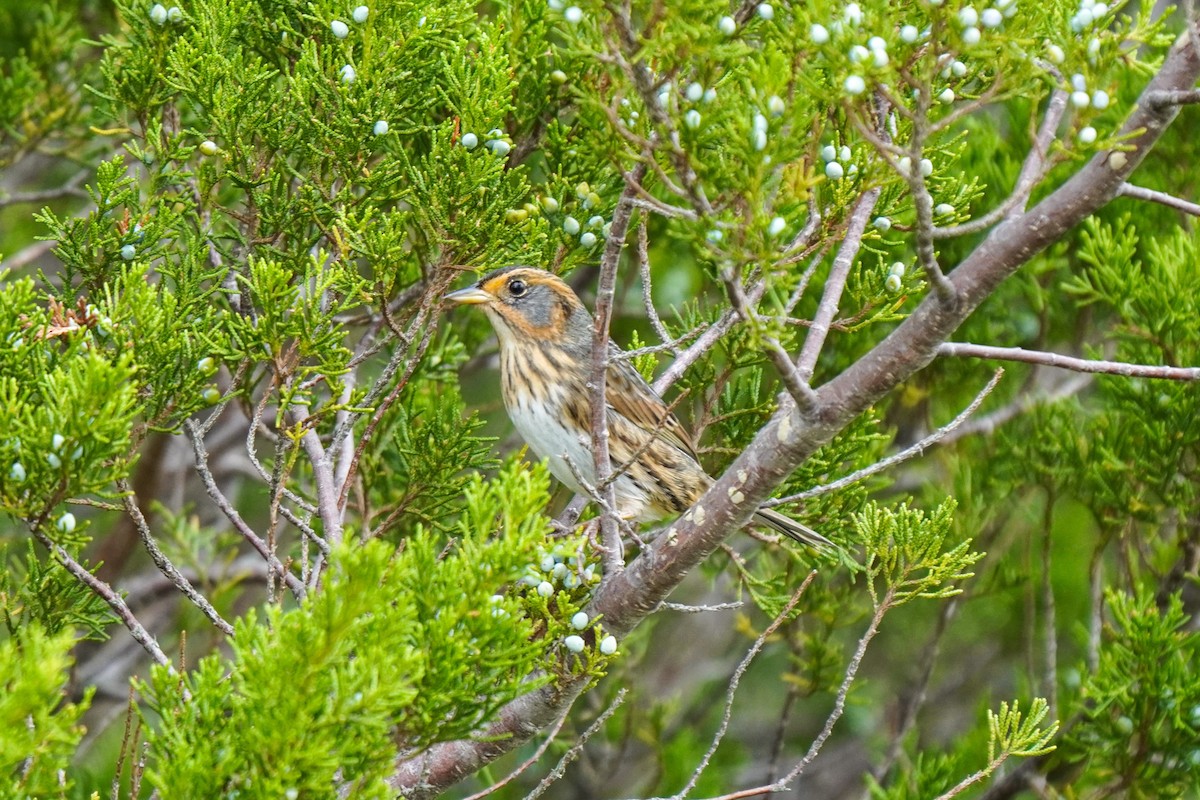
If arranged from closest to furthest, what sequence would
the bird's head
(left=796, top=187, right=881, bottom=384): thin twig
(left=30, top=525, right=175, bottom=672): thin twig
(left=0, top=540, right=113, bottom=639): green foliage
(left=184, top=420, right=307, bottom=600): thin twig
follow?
(left=30, top=525, right=175, bottom=672): thin twig < (left=796, top=187, right=881, bottom=384): thin twig < (left=184, top=420, right=307, bottom=600): thin twig < (left=0, top=540, right=113, bottom=639): green foliage < the bird's head

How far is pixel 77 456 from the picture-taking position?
97.0 inches

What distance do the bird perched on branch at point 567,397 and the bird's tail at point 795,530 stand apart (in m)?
0.45

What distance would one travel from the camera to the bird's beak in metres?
4.26

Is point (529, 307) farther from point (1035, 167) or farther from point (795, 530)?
point (1035, 167)

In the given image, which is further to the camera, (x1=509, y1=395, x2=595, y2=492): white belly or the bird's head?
the bird's head

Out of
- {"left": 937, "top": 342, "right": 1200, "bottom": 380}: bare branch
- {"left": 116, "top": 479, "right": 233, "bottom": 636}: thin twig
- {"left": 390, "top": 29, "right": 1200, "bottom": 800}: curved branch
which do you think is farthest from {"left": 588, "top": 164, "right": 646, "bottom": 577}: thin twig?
{"left": 116, "top": 479, "right": 233, "bottom": 636}: thin twig

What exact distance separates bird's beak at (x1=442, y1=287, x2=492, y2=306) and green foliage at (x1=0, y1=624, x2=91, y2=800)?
216 centimetres

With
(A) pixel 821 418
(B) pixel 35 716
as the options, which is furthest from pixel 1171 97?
(B) pixel 35 716

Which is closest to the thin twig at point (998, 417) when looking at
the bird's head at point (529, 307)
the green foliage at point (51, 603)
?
the bird's head at point (529, 307)

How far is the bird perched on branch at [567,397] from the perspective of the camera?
14.9ft

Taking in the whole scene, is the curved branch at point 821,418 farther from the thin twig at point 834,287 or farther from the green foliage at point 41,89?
the green foliage at point 41,89

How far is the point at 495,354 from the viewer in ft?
19.4

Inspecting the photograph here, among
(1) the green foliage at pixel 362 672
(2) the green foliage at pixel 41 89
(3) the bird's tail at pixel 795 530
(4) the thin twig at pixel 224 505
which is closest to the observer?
(1) the green foliage at pixel 362 672

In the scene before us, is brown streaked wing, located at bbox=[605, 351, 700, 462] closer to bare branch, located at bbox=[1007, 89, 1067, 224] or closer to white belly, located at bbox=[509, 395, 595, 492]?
white belly, located at bbox=[509, 395, 595, 492]
